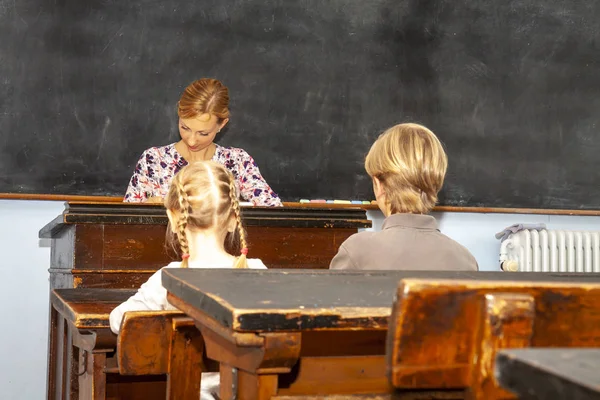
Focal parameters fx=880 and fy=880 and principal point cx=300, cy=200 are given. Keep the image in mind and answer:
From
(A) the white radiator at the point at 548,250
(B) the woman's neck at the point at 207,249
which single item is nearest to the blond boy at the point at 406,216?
(B) the woman's neck at the point at 207,249

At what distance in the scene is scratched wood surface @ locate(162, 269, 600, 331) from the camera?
1.12 metres

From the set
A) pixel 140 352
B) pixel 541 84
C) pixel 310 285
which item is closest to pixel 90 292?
pixel 140 352

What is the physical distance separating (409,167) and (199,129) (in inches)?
76.5

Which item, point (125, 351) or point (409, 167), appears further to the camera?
point (409, 167)

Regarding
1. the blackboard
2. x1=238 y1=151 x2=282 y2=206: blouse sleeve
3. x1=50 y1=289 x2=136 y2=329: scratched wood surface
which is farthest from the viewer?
the blackboard

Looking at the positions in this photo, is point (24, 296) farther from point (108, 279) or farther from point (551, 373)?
point (551, 373)

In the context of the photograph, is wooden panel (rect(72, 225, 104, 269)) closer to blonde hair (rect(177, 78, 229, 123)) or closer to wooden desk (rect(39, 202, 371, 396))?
wooden desk (rect(39, 202, 371, 396))

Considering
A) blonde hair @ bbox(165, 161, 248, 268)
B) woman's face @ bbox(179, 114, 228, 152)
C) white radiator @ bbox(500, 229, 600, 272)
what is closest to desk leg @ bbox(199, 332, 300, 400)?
blonde hair @ bbox(165, 161, 248, 268)

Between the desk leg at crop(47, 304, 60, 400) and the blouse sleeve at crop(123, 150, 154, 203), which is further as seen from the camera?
the blouse sleeve at crop(123, 150, 154, 203)

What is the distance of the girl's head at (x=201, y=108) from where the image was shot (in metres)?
3.90

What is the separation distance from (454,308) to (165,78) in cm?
363

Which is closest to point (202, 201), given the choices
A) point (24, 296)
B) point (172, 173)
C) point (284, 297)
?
point (284, 297)

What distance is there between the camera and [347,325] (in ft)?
3.80

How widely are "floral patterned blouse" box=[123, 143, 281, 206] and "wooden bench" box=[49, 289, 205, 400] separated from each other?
1361 millimetres
